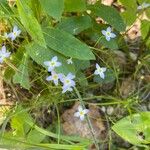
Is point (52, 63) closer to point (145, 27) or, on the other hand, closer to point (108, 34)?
point (108, 34)

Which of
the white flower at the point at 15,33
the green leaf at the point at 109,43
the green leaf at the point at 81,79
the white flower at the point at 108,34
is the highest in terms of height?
the white flower at the point at 108,34

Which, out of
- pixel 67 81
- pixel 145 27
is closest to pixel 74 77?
pixel 67 81

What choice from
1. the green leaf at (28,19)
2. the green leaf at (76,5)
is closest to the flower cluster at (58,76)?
the green leaf at (76,5)

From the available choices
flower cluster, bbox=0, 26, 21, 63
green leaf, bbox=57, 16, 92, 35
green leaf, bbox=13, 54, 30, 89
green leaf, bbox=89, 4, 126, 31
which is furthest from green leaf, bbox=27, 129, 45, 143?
green leaf, bbox=89, 4, 126, 31

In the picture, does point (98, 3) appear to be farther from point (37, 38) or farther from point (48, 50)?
point (37, 38)

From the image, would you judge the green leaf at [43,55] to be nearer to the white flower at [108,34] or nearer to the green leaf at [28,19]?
the white flower at [108,34]

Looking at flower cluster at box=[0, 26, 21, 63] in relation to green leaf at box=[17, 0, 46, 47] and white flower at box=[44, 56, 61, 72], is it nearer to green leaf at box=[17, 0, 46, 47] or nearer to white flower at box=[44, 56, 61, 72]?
white flower at box=[44, 56, 61, 72]
